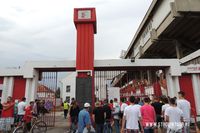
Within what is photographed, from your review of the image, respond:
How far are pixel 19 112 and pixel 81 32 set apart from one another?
526cm

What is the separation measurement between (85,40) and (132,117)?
21.1ft

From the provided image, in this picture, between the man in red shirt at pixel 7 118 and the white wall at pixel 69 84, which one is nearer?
the man in red shirt at pixel 7 118

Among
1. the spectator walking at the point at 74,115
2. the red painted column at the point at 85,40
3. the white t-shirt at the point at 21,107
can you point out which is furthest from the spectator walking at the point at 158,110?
the white t-shirt at the point at 21,107

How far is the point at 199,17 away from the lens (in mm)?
17047

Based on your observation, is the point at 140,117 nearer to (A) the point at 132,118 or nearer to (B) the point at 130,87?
(A) the point at 132,118

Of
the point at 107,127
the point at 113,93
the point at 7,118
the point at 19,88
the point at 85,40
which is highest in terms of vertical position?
the point at 85,40

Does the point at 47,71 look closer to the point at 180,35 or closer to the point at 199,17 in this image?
the point at 199,17

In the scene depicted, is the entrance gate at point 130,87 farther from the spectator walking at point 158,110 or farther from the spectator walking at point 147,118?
the spectator walking at point 147,118

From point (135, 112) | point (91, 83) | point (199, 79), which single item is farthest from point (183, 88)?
point (135, 112)

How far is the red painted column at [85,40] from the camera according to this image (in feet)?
34.9

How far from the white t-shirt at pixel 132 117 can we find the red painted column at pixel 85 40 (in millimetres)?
5147

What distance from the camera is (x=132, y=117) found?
5.52 meters

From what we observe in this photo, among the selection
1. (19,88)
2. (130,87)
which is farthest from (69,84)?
(19,88)

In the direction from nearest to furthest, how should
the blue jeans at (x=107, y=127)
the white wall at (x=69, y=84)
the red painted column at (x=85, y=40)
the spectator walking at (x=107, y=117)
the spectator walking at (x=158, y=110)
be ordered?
the spectator walking at (x=158, y=110), the spectator walking at (x=107, y=117), the blue jeans at (x=107, y=127), the red painted column at (x=85, y=40), the white wall at (x=69, y=84)
